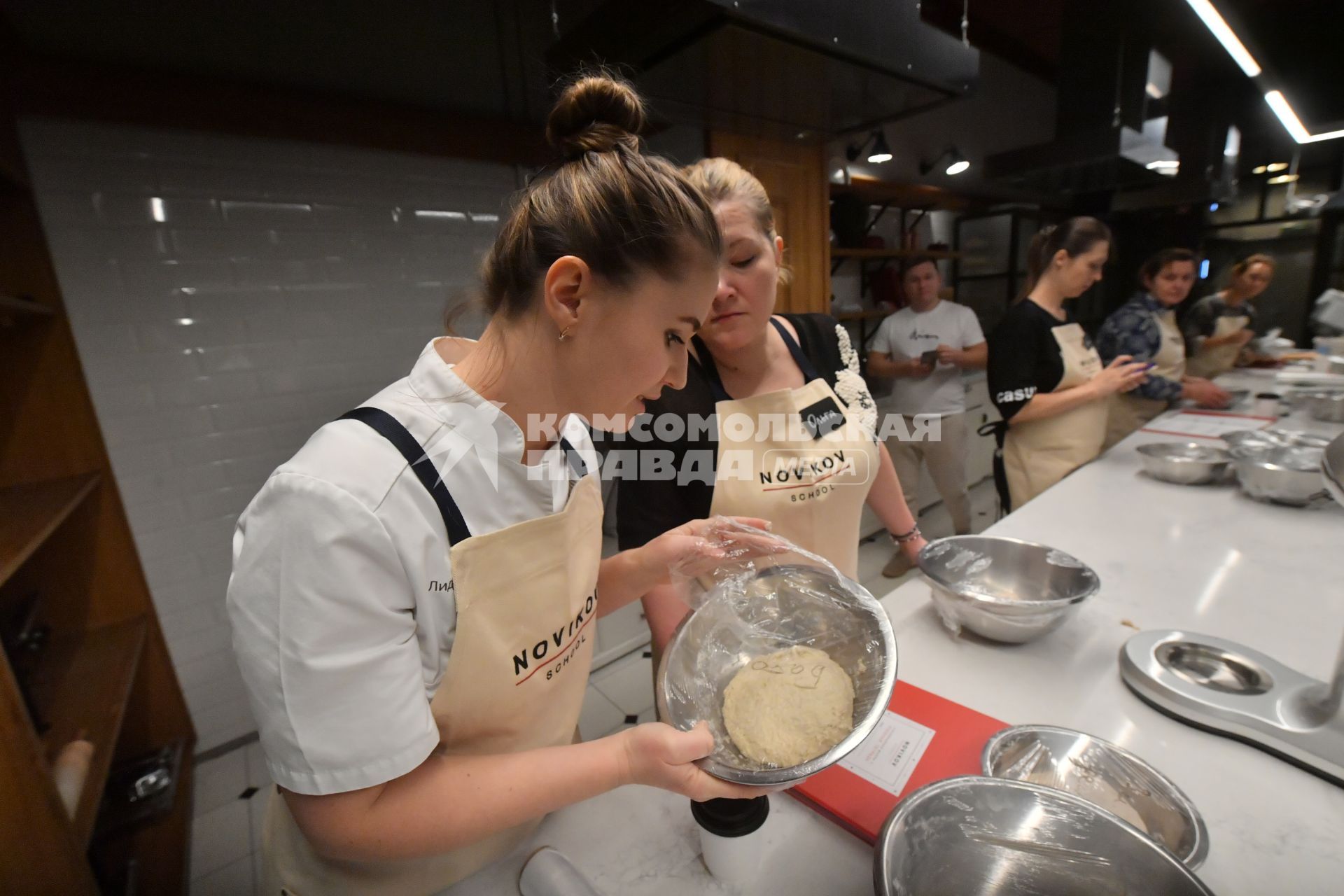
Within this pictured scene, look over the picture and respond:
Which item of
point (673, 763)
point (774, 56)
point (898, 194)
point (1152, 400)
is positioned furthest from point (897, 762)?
point (898, 194)

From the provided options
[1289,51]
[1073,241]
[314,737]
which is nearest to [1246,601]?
[1073,241]

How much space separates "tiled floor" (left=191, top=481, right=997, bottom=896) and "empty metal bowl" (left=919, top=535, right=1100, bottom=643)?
89 centimetres

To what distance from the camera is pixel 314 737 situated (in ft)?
1.71

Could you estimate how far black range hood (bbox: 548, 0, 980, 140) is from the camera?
1.50 m

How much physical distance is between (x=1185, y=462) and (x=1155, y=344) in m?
1.34

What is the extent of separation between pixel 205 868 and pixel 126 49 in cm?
260

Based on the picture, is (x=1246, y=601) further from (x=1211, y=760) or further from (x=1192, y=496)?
(x=1192, y=496)

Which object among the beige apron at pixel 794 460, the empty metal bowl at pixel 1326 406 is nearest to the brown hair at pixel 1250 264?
the empty metal bowl at pixel 1326 406

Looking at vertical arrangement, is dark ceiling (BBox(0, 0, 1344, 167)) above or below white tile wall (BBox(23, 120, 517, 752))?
above

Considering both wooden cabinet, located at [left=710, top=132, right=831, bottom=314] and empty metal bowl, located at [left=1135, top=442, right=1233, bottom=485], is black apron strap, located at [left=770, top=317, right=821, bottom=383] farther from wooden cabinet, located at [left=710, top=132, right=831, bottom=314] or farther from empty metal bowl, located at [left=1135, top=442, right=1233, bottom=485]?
wooden cabinet, located at [left=710, top=132, right=831, bottom=314]

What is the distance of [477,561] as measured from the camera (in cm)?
65

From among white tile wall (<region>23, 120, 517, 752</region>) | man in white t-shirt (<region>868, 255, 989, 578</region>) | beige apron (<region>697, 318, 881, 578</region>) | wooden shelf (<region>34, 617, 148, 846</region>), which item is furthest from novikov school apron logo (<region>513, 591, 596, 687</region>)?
man in white t-shirt (<region>868, 255, 989, 578</region>)

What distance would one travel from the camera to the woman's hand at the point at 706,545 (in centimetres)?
94

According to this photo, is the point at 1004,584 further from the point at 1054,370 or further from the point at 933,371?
the point at 933,371
